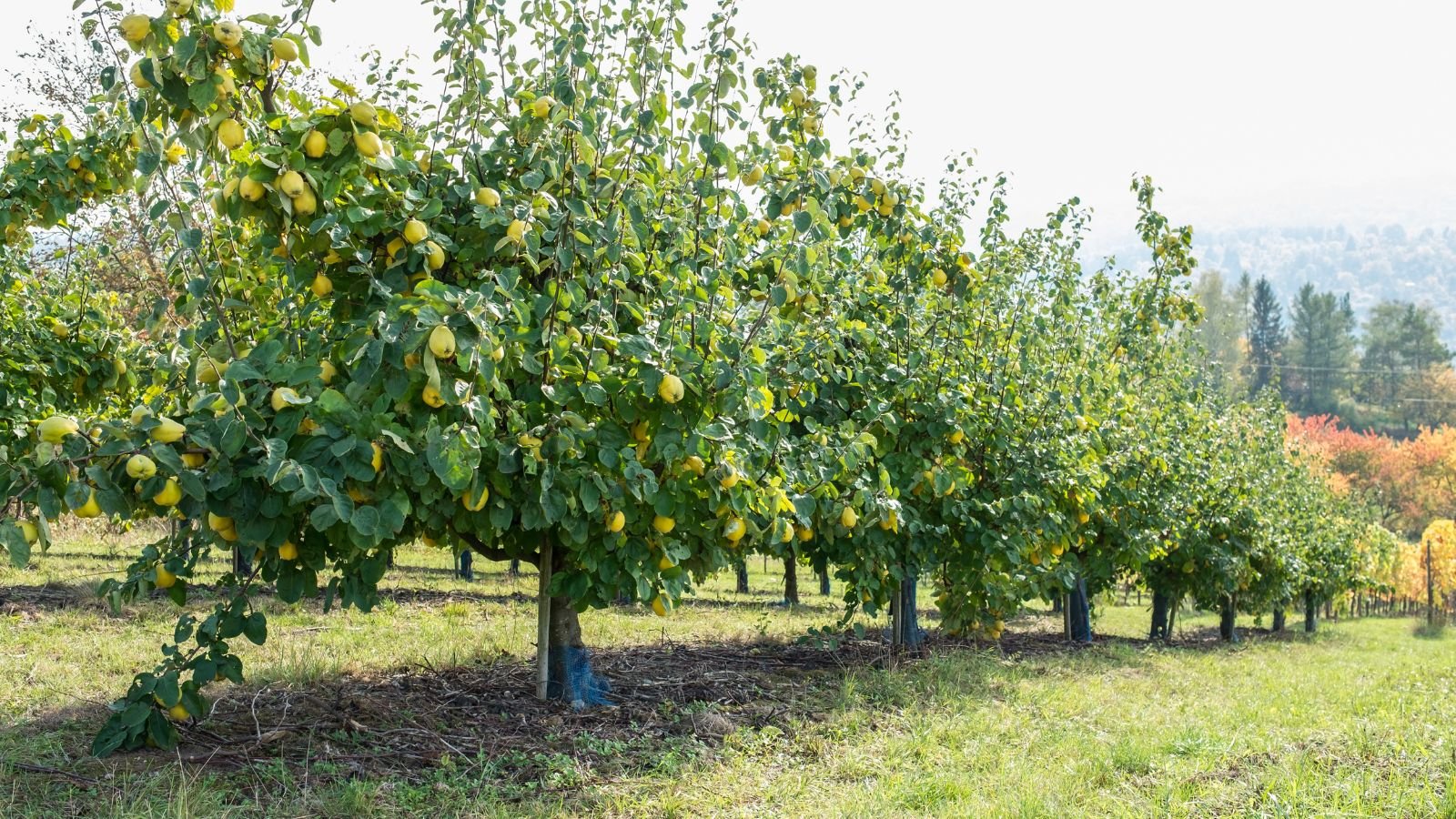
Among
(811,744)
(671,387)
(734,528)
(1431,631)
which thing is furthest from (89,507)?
(1431,631)

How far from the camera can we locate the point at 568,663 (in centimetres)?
536

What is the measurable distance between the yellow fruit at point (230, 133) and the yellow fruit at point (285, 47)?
270 mm

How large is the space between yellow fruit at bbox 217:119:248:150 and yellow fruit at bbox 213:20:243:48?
252 mm

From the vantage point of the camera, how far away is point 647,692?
5.74 metres

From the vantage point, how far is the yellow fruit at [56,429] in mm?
2861

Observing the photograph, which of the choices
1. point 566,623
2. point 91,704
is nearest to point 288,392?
point 566,623

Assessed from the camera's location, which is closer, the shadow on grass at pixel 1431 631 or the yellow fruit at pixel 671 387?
the yellow fruit at pixel 671 387

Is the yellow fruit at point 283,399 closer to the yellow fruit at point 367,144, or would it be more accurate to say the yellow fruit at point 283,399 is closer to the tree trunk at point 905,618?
the yellow fruit at point 367,144

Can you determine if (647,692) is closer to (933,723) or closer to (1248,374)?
(933,723)

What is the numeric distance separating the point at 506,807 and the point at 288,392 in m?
1.61

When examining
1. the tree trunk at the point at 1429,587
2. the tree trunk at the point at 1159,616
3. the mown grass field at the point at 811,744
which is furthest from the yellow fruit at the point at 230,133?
the tree trunk at the point at 1429,587

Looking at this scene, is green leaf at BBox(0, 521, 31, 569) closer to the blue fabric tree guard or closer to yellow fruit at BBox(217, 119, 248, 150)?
yellow fruit at BBox(217, 119, 248, 150)

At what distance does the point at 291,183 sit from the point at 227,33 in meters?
0.47

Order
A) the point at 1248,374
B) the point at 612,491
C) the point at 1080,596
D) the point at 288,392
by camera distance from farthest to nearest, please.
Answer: the point at 1248,374, the point at 1080,596, the point at 612,491, the point at 288,392
